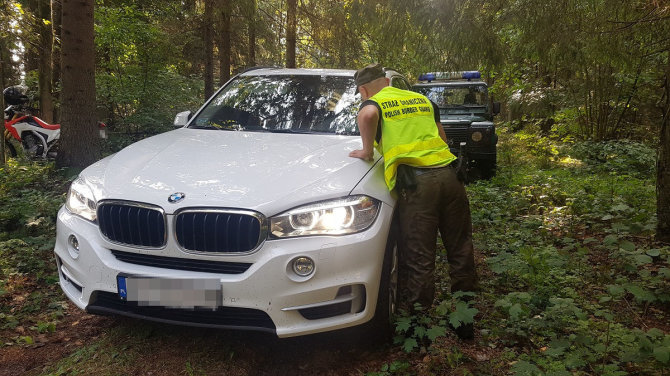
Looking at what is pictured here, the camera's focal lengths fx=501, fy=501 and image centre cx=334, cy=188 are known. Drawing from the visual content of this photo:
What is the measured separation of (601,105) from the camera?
12289 mm

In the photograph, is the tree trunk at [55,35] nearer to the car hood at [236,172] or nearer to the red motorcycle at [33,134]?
the red motorcycle at [33,134]

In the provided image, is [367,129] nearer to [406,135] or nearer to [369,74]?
[406,135]

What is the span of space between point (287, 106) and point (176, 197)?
1.80m

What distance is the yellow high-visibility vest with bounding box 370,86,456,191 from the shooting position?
324cm

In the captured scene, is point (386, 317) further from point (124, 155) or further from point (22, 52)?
point (22, 52)

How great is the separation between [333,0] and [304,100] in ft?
24.7

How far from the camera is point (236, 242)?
2.72 meters

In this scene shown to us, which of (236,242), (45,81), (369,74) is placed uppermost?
(45,81)

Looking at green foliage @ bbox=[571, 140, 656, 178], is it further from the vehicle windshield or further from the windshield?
the vehicle windshield

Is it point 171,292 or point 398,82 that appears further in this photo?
point 398,82

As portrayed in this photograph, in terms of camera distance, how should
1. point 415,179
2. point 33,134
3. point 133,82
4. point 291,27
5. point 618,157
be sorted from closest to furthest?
1. point 415,179
2. point 618,157
3. point 33,134
4. point 133,82
5. point 291,27

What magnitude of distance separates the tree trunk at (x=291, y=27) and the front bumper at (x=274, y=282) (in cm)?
945

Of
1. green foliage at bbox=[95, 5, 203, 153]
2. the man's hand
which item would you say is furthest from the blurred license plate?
green foliage at bbox=[95, 5, 203, 153]

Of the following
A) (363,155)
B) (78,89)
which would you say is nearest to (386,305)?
(363,155)
